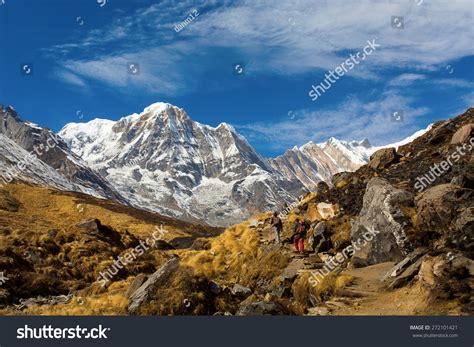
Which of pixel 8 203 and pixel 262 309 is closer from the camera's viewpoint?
pixel 262 309

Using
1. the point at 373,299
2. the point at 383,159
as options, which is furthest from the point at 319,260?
the point at 383,159

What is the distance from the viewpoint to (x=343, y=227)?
31.1 m

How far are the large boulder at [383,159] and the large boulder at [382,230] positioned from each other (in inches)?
458

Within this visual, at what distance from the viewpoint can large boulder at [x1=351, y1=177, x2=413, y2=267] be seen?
25.2 m

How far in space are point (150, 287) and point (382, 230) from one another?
12.5 meters

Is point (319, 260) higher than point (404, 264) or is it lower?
higher

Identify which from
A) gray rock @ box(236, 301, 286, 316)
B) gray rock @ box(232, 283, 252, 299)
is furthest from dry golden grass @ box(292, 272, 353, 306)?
gray rock @ box(236, 301, 286, 316)

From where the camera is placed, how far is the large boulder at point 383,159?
129 feet

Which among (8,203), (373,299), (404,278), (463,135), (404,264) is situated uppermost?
(8,203)

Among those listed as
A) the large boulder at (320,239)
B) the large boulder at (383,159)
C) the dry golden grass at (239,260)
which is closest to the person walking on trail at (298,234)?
the large boulder at (320,239)

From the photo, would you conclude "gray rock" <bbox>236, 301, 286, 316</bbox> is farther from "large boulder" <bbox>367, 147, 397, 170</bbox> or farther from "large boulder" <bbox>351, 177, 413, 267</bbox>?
"large boulder" <bbox>367, 147, 397, 170</bbox>

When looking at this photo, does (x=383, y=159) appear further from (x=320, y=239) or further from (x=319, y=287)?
(x=319, y=287)

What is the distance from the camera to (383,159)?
131ft

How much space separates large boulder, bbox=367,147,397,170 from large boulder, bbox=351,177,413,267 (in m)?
11.6
